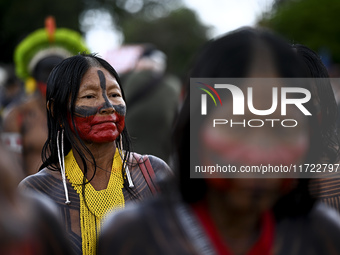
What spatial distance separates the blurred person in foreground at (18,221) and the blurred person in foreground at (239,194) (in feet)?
0.53

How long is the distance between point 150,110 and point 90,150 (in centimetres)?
359

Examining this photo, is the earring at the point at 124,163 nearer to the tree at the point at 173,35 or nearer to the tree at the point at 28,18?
the tree at the point at 173,35

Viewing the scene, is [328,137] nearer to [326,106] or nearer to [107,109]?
[326,106]

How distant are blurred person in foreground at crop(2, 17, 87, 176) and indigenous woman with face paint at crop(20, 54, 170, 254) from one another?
1.98m

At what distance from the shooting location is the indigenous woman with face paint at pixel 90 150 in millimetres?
2826

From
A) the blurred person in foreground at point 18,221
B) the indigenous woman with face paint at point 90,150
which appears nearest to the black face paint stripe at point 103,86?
the indigenous woman with face paint at point 90,150

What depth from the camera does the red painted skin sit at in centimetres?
297

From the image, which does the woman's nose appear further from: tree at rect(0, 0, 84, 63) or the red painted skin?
tree at rect(0, 0, 84, 63)

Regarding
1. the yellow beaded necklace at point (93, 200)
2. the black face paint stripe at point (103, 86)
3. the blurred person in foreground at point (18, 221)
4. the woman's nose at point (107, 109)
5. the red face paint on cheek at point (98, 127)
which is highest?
the black face paint stripe at point (103, 86)

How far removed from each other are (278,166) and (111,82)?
5.58 feet

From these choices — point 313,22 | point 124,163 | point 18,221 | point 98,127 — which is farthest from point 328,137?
point 313,22

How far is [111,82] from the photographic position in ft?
9.96

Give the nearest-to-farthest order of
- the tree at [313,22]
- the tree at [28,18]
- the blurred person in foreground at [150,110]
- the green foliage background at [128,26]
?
1. the blurred person in foreground at [150,110]
2. the green foliage background at [128,26]
3. the tree at [28,18]
4. the tree at [313,22]

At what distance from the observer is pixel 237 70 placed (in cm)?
147
